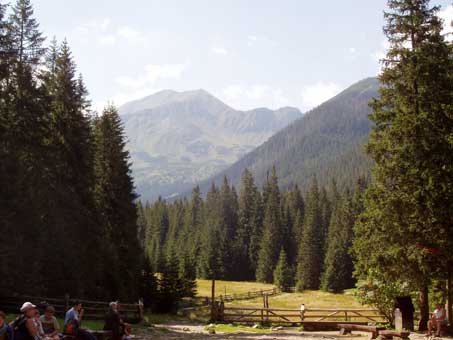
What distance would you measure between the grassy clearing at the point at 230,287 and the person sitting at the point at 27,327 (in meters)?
73.4

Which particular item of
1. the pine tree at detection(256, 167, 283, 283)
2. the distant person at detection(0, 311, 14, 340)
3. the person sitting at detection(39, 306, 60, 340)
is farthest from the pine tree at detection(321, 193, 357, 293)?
the distant person at detection(0, 311, 14, 340)

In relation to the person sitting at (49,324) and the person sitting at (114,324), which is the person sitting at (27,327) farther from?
the person sitting at (114,324)

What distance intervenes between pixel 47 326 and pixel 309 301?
62.5 m

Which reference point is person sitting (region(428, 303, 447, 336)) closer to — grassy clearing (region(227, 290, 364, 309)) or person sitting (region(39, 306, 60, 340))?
person sitting (region(39, 306, 60, 340))

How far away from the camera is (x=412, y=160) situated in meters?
24.8

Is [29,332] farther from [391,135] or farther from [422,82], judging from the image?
[422,82]

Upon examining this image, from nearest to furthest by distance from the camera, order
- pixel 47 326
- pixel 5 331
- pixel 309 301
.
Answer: pixel 5 331
pixel 47 326
pixel 309 301

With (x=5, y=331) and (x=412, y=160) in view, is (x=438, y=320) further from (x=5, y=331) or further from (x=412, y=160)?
(x=5, y=331)

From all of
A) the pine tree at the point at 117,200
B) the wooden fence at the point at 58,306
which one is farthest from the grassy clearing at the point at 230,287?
the wooden fence at the point at 58,306

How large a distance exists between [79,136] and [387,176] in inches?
889

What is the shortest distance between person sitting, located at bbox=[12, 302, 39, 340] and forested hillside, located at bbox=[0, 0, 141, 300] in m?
15.3

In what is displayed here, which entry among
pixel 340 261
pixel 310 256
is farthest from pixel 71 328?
pixel 310 256

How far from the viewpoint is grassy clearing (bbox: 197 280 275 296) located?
3455 inches

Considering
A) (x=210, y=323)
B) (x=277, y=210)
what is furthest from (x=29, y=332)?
(x=277, y=210)
